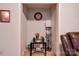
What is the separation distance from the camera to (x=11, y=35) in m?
3.11

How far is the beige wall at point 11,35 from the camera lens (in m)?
3.05

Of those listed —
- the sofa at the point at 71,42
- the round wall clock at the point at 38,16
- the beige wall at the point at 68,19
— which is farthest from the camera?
the round wall clock at the point at 38,16

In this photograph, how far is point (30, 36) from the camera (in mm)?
4273

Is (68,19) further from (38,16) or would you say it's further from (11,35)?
(38,16)

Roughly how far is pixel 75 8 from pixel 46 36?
4.85 ft

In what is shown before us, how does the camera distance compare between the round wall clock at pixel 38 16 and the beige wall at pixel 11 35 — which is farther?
the round wall clock at pixel 38 16

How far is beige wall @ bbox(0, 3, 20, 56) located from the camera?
10.0 feet

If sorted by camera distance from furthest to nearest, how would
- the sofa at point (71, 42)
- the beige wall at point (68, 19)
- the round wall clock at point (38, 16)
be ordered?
1. the round wall clock at point (38, 16)
2. the beige wall at point (68, 19)
3. the sofa at point (71, 42)

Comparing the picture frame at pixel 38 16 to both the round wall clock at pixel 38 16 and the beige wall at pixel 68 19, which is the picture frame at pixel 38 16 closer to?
the round wall clock at pixel 38 16

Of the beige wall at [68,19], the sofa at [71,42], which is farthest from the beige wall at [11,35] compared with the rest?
the sofa at [71,42]

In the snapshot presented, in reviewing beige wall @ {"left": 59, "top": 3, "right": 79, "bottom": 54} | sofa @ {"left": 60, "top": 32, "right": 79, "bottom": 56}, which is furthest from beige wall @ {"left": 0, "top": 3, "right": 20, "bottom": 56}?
sofa @ {"left": 60, "top": 32, "right": 79, "bottom": 56}

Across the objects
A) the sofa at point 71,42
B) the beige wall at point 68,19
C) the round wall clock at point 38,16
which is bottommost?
the sofa at point 71,42

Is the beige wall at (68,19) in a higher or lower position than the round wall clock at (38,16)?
lower

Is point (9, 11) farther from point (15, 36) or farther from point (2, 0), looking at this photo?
point (2, 0)
